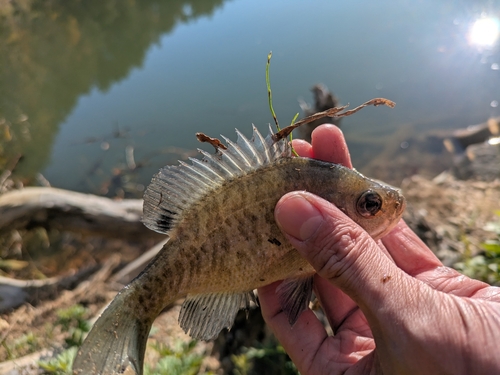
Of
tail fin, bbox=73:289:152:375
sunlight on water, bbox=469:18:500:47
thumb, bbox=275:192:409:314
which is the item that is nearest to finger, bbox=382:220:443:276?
thumb, bbox=275:192:409:314

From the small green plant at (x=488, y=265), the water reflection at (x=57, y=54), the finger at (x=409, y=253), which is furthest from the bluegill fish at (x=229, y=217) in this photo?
the water reflection at (x=57, y=54)

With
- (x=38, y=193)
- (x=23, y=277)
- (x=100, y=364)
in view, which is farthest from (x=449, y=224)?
(x=23, y=277)

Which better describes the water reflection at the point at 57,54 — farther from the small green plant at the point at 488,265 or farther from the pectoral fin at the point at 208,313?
the small green plant at the point at 488,265

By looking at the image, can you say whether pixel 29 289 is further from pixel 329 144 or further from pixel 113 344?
pixel 329 144

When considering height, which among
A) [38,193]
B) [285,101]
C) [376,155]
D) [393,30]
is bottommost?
[38,193]

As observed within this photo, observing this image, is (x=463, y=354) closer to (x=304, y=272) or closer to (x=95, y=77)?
(x=304, y=272)

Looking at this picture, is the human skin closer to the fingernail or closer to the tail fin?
the fingernail
